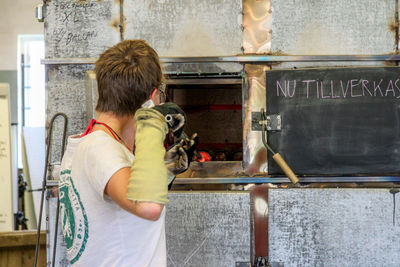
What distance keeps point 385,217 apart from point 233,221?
794 mm

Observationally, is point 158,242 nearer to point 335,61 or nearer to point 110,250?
point 110,250

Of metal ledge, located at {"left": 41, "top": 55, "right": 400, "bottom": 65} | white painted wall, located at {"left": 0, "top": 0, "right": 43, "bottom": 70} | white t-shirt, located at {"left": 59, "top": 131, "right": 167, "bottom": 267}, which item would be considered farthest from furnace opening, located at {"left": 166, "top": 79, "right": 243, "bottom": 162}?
white painted wall, located at {"left": 0, "top": 0, "right": 43, "bottom": 70}

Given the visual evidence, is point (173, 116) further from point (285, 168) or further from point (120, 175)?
point (285, 168)

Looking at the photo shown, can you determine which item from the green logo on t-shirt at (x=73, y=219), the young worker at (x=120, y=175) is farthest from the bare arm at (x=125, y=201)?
the green logo on t-shirt at (x=73, y=219)

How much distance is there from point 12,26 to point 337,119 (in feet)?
20.7

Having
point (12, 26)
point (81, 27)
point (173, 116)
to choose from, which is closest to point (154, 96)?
point (173, 116)

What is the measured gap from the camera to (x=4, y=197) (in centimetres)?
343

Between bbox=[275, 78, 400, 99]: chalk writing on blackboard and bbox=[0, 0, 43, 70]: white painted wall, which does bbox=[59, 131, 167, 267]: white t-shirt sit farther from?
bbox=[0, 0, 43, 70]: white painted wall

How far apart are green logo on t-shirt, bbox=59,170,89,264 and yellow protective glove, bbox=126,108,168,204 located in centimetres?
21

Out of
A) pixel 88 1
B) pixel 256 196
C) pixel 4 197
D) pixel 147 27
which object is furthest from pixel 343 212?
pixel 4 197

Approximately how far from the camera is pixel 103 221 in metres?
1.23

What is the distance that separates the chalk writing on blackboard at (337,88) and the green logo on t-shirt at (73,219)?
1.41 metres

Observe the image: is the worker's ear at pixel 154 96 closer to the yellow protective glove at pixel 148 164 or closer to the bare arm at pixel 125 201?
the yellow protective glove at pixel 148 164

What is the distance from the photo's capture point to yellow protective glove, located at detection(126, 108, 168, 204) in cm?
113
